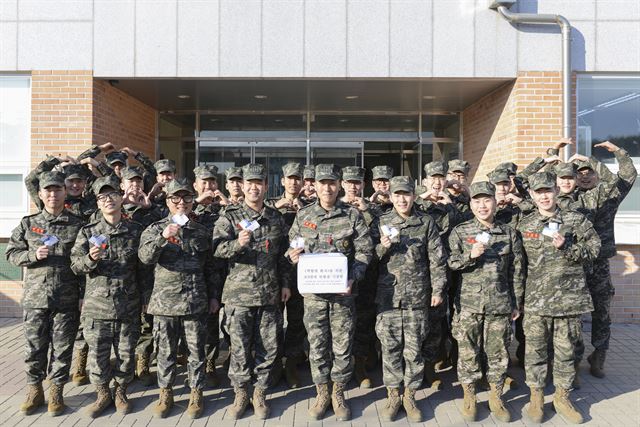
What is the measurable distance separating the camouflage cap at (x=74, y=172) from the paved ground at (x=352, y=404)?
2.11 meters

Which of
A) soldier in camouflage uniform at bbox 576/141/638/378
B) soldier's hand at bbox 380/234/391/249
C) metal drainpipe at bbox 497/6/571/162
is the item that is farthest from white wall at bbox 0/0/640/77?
soldier's hand at bbox 380/234/391/249

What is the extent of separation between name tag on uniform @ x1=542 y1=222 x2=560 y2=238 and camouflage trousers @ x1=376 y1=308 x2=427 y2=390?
3.95 feet

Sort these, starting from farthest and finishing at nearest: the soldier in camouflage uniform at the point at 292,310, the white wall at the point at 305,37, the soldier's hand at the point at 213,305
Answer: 1. the white wall at the point at 305,37
2. the soldier in camouflage uniform at the point at 292,310
3. the soldier's hand at the point at 213,305

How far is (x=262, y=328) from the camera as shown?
4.39m

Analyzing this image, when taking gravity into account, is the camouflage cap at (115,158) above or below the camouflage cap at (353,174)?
above

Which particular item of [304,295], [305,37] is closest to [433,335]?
[304,295]

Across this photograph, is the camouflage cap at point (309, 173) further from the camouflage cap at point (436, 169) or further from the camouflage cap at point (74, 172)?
the camouflage cap at point (74, 172)

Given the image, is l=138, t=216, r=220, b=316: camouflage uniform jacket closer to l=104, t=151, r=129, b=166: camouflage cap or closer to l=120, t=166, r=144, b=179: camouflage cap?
l=120, t=166, r=144, b=179: camouflage cap

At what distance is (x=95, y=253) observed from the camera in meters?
4.06

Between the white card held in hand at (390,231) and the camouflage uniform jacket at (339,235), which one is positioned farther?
the camouflage uniform jacket at (339,235)

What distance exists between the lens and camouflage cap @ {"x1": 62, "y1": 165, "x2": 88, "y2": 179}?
5.19 metres

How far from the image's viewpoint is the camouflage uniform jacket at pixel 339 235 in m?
4.30

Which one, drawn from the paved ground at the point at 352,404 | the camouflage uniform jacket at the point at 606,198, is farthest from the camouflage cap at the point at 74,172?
the camouflage uniform jacket at the point at 606,198

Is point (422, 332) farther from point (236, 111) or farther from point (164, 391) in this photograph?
point (236, 111)
